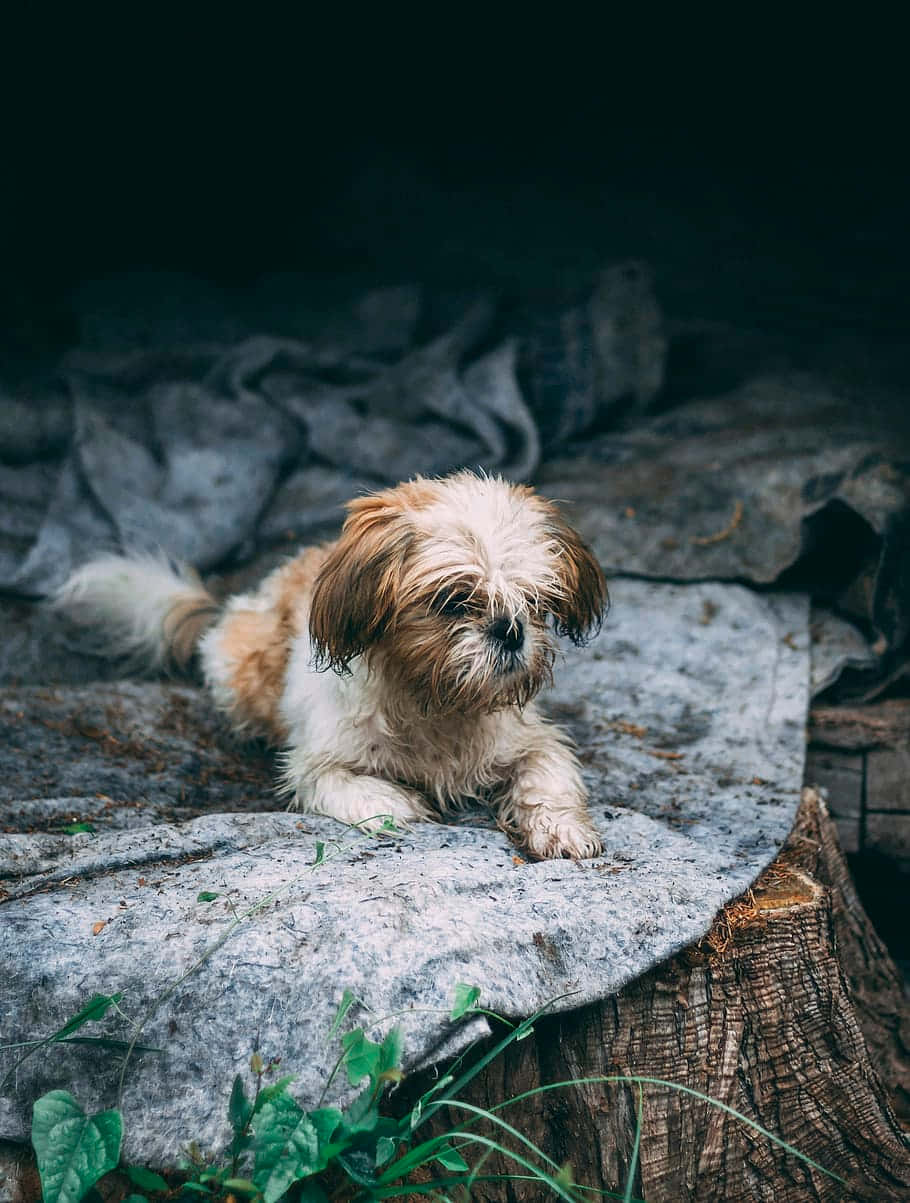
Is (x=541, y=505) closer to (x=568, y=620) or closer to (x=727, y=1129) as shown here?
(x=568, y=620)

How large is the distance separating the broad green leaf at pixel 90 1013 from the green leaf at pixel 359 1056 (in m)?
0.51

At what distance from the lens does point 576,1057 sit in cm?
228

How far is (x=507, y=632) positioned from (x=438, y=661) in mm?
226

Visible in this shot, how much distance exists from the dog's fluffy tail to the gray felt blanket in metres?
0.17

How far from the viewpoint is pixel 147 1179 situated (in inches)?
75.0

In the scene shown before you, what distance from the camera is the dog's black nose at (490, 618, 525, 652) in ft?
9.12

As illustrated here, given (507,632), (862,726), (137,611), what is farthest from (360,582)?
(862,726)

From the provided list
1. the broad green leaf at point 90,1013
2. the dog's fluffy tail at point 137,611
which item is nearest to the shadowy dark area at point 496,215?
the dog's fluffy tail at point 137,611

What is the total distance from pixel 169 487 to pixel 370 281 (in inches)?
94.8

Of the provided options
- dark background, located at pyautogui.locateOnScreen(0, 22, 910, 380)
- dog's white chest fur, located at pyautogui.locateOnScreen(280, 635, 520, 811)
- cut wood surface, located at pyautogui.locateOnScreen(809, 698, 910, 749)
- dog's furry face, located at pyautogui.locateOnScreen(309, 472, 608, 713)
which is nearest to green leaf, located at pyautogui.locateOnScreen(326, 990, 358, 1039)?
dog's furry face, located at pyautogui.locateOnScreen(309, 472, 608, 713)

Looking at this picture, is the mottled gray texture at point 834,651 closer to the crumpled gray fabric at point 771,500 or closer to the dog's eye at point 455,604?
the crumpled gray fabric at point 771,500

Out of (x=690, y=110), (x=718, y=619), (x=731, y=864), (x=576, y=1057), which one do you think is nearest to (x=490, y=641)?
(x=731, y=864)

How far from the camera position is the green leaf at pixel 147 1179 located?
1.90 metres

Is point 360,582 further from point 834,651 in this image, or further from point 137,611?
point 834,651
